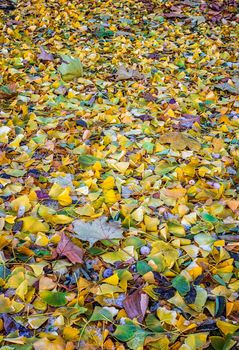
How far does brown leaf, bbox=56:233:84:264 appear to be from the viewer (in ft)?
4.35

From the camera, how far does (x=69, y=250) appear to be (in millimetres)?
1352

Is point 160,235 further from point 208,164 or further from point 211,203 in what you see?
point 208,164

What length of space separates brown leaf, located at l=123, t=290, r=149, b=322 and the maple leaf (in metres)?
0.25

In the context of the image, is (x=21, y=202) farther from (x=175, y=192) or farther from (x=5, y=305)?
(x=175, y=192)

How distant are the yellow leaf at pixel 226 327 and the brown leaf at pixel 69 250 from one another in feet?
1.52


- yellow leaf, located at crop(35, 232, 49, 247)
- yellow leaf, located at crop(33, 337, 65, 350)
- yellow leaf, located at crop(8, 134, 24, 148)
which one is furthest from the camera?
yellow leaf, located at crop(8, 134, 24, 148)

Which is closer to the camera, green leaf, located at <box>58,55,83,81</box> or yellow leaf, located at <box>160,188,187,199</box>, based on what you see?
yellow leaf, located at <box>160,188,187,199</box>

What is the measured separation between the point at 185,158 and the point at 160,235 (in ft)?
1.84

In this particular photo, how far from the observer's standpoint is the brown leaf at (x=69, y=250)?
1327 mm

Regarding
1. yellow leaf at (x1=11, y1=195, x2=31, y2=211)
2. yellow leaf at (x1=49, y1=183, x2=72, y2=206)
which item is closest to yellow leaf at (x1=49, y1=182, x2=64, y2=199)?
yellow leaf at (x1=49, y1=183, x2=72, y2=206)

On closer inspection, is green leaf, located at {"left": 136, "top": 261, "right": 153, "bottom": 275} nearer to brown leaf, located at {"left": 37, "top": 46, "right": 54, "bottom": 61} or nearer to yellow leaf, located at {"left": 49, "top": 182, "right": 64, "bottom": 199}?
yellow leaf, located at {"left": 49, "top": 182, "right": 64, "bottom": 199}

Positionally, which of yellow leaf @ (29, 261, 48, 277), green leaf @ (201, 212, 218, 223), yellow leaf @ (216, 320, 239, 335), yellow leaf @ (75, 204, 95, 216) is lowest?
green leaf @ (201, 212, 218, 223)

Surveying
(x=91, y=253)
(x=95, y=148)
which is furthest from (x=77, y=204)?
(x=95, y=148)

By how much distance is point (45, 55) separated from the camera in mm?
2811
